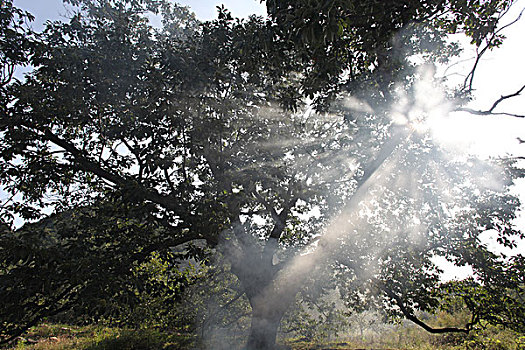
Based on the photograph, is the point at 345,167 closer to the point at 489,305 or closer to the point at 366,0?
the point at 489,305

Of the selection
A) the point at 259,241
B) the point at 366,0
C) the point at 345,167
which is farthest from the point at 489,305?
the point at 366,0

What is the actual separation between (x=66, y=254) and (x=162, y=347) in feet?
22.1

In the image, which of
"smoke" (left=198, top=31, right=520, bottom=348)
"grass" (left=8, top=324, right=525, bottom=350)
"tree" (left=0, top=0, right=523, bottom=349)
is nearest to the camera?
"tree" (left=0, top=0, right=523, bottom=349)

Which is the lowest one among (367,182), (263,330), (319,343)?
(319,343)

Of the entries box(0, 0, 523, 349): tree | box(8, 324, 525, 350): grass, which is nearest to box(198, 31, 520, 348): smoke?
box(0, 0, 523, 349): tree

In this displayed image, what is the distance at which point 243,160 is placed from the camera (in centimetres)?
723

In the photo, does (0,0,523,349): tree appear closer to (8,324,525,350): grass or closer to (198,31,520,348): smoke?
(198,31,520,348): smoke

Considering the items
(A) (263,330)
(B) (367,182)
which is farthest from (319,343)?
(B) (367,182)

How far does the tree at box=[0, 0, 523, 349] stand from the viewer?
5461 millimetres

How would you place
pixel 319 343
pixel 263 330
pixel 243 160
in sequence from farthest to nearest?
pixel 319 343 < pixel 263 330 < pixel 243 160

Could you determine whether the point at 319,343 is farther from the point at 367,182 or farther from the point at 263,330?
the point at 367,182

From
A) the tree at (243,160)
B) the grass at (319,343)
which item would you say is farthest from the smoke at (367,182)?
the grass at (319,343)

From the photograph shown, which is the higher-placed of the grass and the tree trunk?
the tree trunk

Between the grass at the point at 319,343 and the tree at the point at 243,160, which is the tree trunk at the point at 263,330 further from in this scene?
the grass at the point at 319,343
